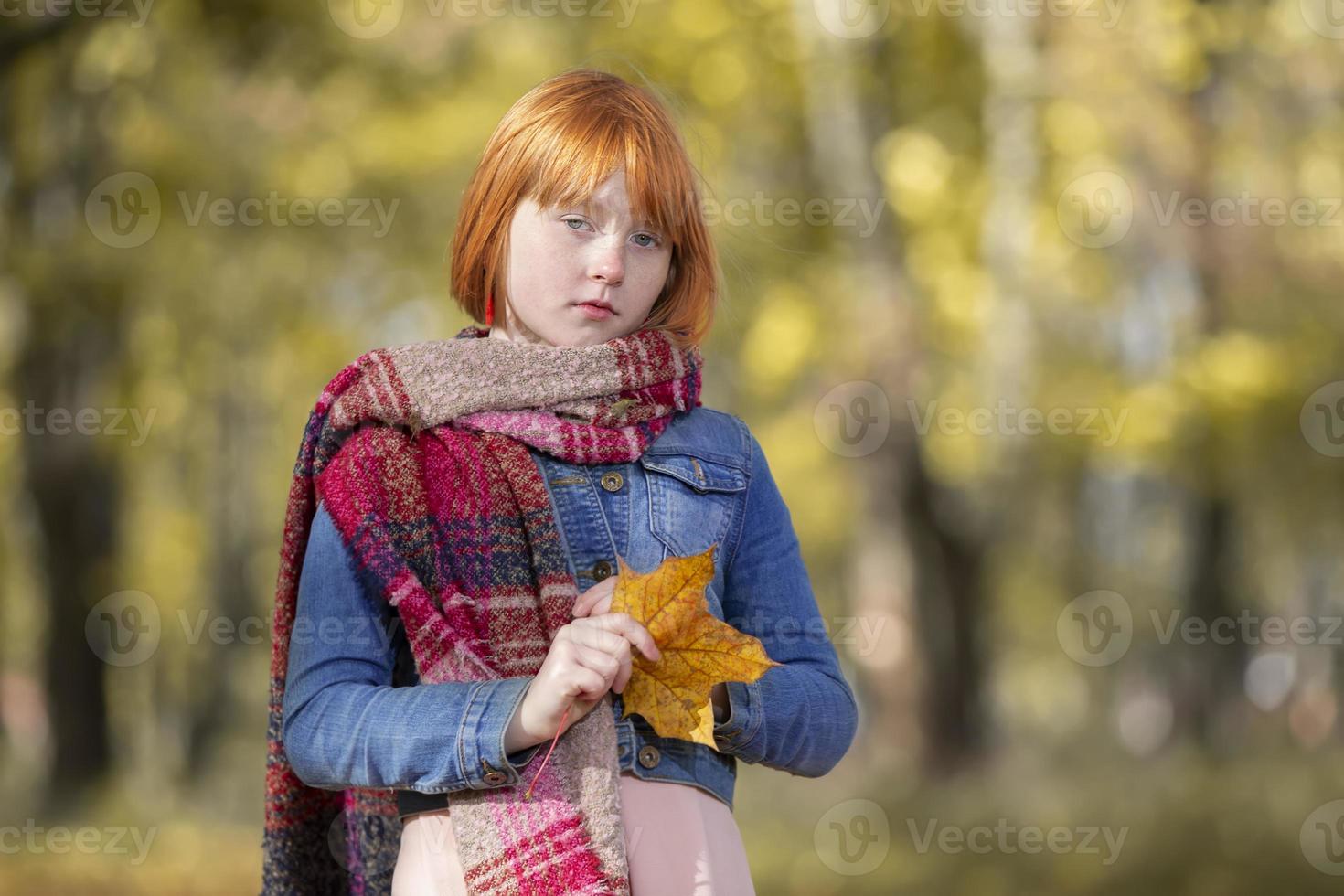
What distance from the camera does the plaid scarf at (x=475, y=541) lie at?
1.64 m

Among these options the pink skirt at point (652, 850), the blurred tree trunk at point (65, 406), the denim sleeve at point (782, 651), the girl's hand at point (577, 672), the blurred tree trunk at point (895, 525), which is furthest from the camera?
the blurred tree trunk at point (65, 406)

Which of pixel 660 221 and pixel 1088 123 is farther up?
pixel 1088 123

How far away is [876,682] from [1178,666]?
8.46 feet

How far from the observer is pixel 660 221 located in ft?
6.04

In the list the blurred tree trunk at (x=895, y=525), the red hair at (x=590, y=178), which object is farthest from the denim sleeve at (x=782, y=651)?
the blurred tree trunk at (x=895, y=525)

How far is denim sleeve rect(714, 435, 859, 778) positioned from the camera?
178 cm

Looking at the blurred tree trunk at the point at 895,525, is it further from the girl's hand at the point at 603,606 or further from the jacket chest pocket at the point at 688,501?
the girl's hand at the point at 603,606

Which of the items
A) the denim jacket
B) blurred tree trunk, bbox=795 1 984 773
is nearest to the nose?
the denim jacket

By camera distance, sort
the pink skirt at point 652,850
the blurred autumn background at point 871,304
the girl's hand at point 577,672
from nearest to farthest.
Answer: the girl's hand at point 577,672 < the pink skirt at point 652,850 < the blurred autumn background at point 871,304

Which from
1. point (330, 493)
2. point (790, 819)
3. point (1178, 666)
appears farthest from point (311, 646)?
point (1178, 666)

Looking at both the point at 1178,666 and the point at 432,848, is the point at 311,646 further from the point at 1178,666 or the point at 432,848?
→ the point at 1178,666

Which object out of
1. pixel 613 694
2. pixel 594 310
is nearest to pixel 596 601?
pixel 613 694

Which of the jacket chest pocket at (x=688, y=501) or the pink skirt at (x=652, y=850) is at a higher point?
the jacket chest pocket at (x=688, y=501)

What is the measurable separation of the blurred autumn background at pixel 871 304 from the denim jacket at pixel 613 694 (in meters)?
5.17
